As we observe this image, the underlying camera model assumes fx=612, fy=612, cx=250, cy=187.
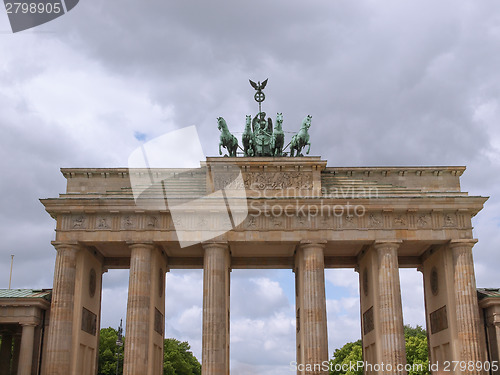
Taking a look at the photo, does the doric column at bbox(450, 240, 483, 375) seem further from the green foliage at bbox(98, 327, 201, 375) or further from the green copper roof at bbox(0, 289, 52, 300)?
the green foliage at bbox(98, 327, 201, 375)

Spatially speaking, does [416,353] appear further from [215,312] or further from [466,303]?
[215,312]

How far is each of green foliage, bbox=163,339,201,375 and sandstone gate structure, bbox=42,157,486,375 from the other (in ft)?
123

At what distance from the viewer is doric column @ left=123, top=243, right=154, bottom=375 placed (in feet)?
123

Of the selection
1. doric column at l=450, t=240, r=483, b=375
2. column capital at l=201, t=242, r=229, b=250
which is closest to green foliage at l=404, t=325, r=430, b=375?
doric column at l=450, t=240, r=483, b=375

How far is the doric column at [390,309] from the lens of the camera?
124 feet

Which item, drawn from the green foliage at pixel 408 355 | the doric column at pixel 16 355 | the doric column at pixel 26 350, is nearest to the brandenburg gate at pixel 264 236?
the doric column at pixel 26 350

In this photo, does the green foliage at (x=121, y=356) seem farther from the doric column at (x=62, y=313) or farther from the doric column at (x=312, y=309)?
the doric column at (x=312, y=309)

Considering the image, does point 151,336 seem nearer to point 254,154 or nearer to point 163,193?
point 163,193

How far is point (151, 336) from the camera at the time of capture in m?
39.4

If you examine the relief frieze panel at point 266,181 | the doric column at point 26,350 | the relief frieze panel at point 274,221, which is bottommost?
the doric column at point 26,350

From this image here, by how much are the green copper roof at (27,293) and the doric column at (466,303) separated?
26.8 metres

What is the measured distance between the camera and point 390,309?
3853cm

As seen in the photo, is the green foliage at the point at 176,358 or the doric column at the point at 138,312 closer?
the doric column at the point at 138,312

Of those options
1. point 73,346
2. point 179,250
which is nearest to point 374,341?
point 179,250
